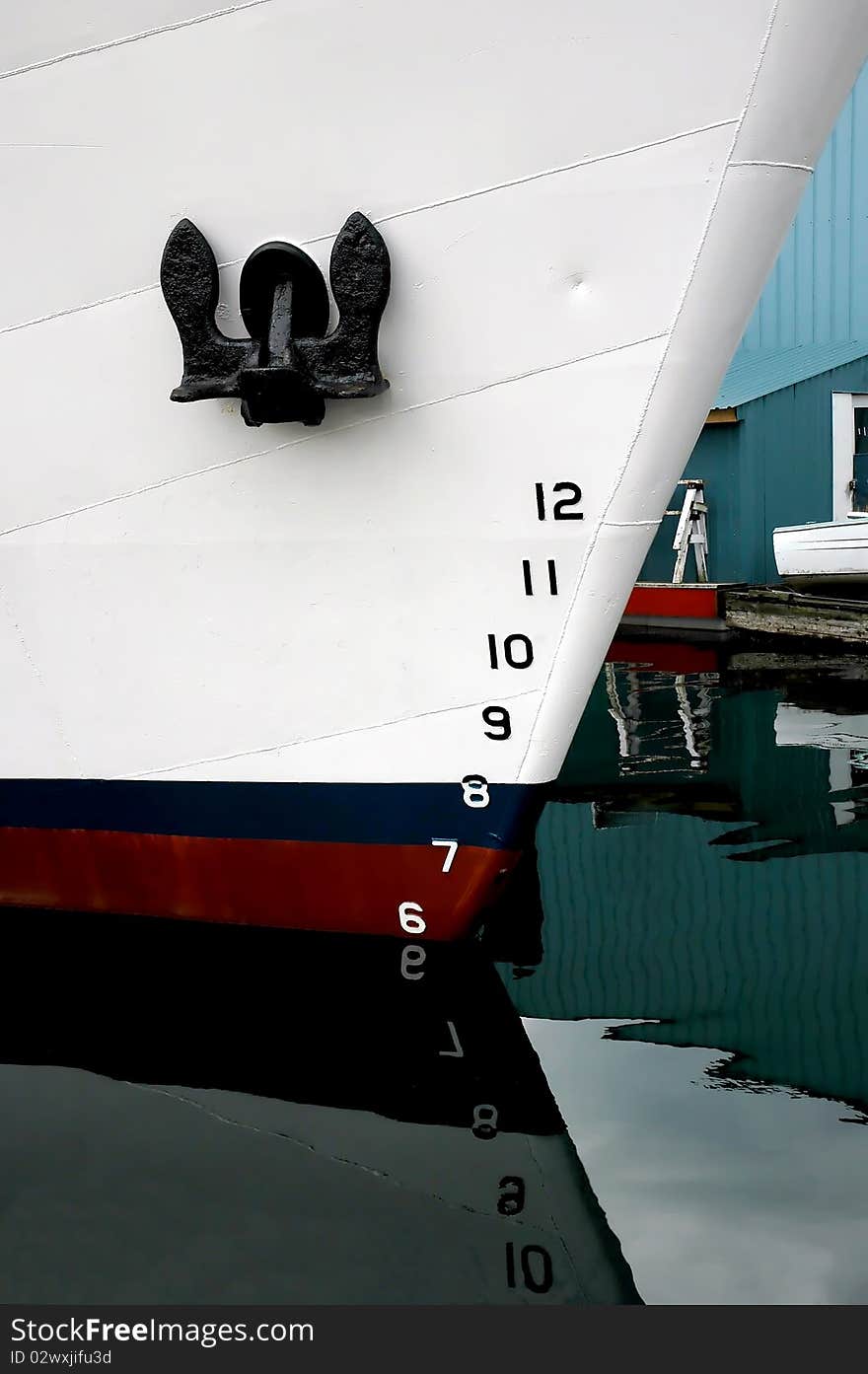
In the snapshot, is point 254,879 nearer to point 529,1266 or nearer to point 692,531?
point 529,1266

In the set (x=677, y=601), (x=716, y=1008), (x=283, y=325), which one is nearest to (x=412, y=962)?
(x=716, y=1008)

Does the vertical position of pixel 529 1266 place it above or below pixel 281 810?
below

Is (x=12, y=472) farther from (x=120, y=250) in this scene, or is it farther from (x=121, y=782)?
(x=121, y=782)

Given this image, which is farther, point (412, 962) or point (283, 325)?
point (412, 962)

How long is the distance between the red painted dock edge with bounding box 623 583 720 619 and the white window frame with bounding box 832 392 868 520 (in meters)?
1.59

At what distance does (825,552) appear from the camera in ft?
37.0

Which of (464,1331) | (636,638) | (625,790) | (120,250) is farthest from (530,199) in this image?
(636,638)

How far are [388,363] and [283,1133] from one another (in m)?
1.97

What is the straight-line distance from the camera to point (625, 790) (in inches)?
242

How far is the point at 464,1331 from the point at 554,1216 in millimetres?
386

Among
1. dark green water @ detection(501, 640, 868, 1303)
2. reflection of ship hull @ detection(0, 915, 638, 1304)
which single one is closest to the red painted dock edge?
dark green water @ detection(501, 640, 868, 1303)

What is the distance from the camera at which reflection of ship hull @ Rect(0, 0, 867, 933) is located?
2.98 m

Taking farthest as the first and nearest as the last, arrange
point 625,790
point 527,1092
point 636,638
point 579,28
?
point 636,638 < point 625,790 < point 527,1092 < point 579,28

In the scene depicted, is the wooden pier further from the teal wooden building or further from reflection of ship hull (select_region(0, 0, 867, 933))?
reflection of ship hull (select_region(0, 0, 867, 933))
